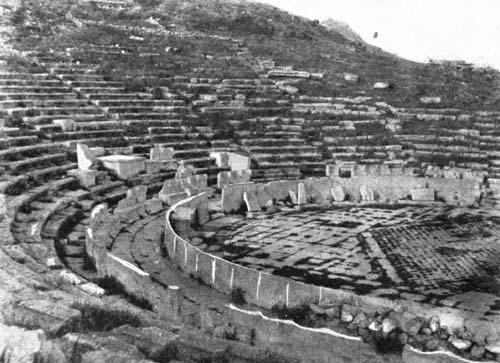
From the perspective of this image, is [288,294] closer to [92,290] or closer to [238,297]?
[238,297]

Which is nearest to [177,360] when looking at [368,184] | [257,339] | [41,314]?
[41,314]

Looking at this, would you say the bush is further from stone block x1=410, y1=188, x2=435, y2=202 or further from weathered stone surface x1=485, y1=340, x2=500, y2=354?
weathered stone surface x1=485, y1=340, x2=500, y2=354

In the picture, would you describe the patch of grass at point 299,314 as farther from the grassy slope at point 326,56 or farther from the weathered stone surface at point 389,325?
the grassy slope at point 326,56

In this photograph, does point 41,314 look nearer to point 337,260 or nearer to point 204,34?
point 337,260

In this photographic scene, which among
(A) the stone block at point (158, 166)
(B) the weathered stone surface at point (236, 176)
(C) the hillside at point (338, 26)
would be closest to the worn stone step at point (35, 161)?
(A) the stone block at point (158, 166)

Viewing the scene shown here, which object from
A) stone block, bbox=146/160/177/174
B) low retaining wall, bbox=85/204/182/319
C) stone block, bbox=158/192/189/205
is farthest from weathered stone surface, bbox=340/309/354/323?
stone block, bbox=146/160/177/174

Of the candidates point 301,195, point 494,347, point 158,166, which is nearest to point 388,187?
point 301,195
